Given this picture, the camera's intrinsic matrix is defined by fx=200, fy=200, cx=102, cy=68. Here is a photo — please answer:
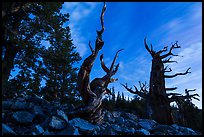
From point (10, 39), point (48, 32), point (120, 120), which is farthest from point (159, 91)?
point (10, 39)

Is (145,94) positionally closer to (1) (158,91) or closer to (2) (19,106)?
(1) (158,91)

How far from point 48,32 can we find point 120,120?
27.2 feet

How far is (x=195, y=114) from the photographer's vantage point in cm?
2931

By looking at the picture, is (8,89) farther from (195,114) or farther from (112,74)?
(195,114)

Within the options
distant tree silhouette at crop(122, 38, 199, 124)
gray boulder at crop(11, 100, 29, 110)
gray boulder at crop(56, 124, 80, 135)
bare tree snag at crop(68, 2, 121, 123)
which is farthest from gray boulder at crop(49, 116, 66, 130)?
distant tree silhouette at crop(122, 38, 199, 124)

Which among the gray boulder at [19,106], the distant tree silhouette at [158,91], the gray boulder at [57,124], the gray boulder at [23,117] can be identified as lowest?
the gray boulder at [57,124]

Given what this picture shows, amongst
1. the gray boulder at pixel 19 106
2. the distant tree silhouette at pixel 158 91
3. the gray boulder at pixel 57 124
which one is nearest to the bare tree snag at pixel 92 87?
the gray boulder at pixel 57 124

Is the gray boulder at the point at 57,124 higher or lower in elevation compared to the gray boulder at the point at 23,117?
lower

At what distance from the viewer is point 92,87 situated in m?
8.88

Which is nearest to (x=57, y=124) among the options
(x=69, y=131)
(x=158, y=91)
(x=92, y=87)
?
(x=69, y=131)

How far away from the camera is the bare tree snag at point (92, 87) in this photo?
23.8 feet

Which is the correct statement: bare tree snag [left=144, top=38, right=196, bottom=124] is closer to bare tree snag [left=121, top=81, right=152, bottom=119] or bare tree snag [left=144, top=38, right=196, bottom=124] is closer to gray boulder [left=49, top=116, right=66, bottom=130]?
bare tree snag [left=121, top=81, right=152, bottom=119]

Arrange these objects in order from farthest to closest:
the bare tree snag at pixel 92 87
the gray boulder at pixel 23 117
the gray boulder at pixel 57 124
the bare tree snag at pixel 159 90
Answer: the bare tree snag at pixel 159 90 < the bare tree snag at pixel 92 87 < the gray boulder at pixel 23 117 < the gray boulder at pixel 57 124

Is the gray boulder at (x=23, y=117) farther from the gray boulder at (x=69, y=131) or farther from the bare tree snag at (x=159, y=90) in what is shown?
the bare tree snag at (x=159, y=90)
